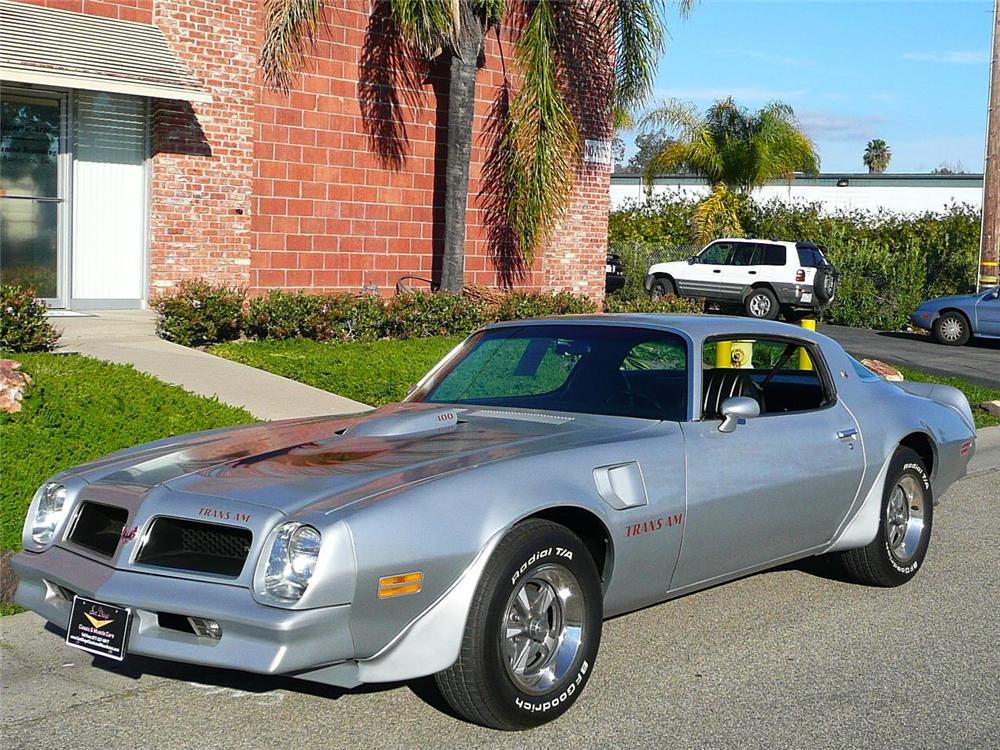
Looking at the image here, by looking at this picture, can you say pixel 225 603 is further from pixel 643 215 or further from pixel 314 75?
pixel 643 215

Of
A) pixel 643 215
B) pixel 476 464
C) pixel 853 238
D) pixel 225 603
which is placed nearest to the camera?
pixel 225 603

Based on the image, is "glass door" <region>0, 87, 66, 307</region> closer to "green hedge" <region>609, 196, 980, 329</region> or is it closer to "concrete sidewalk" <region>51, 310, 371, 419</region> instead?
"concrete sidewalk" <region>51, 310, 371, 419</region>

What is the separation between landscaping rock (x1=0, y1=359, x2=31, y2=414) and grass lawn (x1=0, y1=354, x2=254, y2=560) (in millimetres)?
71

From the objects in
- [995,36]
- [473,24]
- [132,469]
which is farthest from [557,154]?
[132,469]

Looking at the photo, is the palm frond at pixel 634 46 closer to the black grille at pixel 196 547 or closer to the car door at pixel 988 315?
the car door at pixel 988 315

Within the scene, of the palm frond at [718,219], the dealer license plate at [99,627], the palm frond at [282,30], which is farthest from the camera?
the palm frond at [718,219]

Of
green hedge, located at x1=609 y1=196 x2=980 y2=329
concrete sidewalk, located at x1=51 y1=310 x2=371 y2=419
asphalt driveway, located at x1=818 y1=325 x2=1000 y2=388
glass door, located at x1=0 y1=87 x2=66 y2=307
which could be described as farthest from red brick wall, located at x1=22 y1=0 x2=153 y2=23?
green hedge, located at x1=609 y1=196 x2=980 y2=329

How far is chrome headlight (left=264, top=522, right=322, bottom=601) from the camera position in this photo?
411 cm

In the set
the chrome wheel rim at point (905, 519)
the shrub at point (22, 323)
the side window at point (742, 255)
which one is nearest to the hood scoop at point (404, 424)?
the chrome wheel rim at point (905, 519)

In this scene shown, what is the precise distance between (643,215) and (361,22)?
22.2m

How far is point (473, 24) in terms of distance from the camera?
16.5 m

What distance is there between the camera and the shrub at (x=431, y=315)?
15356 mm

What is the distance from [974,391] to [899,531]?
376 inches

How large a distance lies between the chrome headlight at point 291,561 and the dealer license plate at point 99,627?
550 mm
